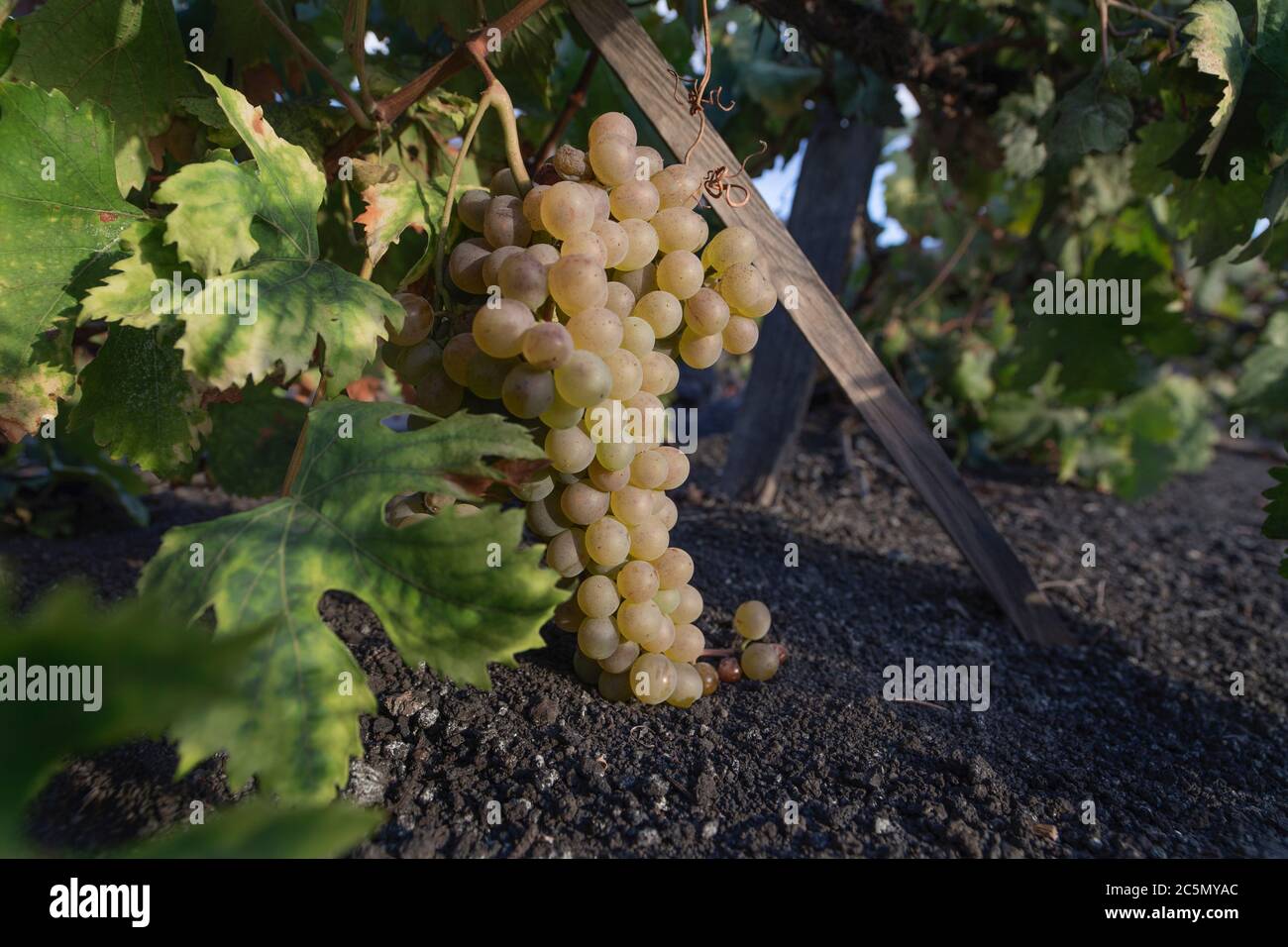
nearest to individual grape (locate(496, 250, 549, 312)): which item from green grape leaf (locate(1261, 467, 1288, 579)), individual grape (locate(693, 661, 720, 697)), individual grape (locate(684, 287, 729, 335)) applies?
individual grape (locate(684, 287, 729, 335))

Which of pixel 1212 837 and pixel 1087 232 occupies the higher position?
pixel 1087 232

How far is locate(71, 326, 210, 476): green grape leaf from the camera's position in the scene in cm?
121

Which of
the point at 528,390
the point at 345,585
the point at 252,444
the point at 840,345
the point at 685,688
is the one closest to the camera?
→ the point at 345,585

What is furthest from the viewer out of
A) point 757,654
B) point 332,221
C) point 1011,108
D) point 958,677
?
point 1011,108

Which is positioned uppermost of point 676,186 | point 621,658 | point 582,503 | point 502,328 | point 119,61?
point 119,61

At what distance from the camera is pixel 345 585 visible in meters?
0.93

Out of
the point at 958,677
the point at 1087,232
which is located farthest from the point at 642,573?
the point at 1087,232

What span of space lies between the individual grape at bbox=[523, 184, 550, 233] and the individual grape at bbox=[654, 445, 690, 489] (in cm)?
32

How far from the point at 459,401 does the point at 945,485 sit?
906 mm

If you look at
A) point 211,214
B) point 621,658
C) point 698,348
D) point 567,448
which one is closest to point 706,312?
point 698,348

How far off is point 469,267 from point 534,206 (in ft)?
0.36

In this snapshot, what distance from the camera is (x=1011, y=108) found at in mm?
2113

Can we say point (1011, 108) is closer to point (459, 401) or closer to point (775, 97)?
point (775, 97)

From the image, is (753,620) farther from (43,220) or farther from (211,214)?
(43,220)
